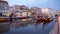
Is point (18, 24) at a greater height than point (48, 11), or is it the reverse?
point (48, 11)

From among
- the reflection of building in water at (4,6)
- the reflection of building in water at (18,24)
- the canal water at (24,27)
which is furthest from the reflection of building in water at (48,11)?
the reflection of building in water at (4,6)

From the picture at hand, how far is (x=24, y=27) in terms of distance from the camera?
1376 millimetres

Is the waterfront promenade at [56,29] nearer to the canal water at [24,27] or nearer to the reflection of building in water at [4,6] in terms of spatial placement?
the canal water at [24,27]

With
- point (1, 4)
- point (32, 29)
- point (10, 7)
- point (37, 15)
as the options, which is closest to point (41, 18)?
point (37, 15)

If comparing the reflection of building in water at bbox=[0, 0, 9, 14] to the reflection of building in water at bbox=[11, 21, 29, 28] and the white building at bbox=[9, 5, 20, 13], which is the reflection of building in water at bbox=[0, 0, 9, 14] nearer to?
the white building at bbox=[9, 5, 20, 13]

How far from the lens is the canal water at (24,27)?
1365 millimetres

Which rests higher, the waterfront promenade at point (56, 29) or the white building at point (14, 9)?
the white building at point (14, 9)

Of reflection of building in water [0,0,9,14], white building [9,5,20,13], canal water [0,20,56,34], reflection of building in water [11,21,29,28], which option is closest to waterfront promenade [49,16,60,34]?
canal water [0,20,56,34]

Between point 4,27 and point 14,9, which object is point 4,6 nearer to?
point 14,9

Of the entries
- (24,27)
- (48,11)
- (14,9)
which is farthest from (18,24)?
(48,11)

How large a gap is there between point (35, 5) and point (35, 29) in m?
0.28

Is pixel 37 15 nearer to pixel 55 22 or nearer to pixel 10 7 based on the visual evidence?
pixel 55 22

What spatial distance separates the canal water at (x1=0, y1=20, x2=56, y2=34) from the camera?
1365mm

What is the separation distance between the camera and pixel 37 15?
1.38 metres
